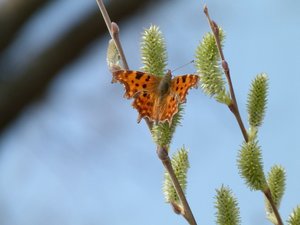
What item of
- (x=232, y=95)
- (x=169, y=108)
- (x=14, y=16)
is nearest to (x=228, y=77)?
(x=232, y=95)

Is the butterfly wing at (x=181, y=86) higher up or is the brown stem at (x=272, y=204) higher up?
the butterfly wing at (x=181, y=86)

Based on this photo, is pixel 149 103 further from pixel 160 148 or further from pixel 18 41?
pixel 18 41

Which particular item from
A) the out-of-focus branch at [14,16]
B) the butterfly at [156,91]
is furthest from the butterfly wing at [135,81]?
the out-of-focus branch at [14,16]

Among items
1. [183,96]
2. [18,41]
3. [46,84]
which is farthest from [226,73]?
[18,41]

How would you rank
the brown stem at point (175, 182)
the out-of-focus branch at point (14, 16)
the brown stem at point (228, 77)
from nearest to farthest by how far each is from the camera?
the brown stem at point (175, 182) < the brown stem at point (228, 77) < the out-of-focus branch at point (14, 16)

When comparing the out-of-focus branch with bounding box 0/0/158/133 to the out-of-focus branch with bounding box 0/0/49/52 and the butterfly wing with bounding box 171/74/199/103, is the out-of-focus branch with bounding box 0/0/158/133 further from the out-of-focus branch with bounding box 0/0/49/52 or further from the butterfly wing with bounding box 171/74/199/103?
the butterfly wing with bounding box 171/74/199/103

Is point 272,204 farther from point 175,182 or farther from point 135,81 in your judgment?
point 135,81

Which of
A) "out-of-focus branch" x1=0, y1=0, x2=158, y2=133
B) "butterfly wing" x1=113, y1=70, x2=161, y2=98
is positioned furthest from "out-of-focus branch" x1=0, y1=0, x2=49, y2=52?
"butterfly wing" x1=113, y1=70, x2=161, y2=98

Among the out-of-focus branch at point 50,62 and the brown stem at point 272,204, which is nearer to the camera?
the brown stem at point 272,204

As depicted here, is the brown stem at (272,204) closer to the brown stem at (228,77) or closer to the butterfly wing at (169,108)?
the brown stem at (228,77)
